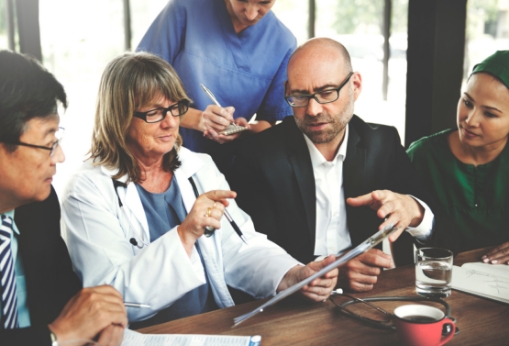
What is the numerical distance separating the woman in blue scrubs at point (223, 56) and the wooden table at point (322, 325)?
1.09 meters

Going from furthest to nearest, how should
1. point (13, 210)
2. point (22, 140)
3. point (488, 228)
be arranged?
point (488, 228), point (13, 210), point (22, 140)

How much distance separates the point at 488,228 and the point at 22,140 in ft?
6.30

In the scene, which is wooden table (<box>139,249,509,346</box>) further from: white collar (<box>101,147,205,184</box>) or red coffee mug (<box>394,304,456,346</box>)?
white collar (<box>101,147,205,184</box>)

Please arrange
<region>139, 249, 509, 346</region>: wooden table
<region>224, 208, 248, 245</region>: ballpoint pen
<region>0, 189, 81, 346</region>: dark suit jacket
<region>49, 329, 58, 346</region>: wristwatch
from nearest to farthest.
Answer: <region>49, 329, 58, 346</region>: wristwatch < <region>139, 249, 509, 346</region>: wooden table < <region>0, 189, 81, 346</region>: dark suit jacket < <region>224, 208, 248, 245</region>: ballpoint pen

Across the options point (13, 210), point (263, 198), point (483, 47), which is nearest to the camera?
point (13, 210)

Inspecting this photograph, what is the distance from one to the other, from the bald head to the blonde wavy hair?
20.9 inches

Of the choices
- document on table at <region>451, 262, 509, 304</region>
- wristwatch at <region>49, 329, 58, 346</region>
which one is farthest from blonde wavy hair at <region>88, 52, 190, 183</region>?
document on table at <region>451, 262, 509, 304</region>

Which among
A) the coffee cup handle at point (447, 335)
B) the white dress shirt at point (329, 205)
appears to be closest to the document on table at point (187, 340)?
the coffee cup handle at point (447, 335)

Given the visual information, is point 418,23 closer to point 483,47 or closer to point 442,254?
point 442,254

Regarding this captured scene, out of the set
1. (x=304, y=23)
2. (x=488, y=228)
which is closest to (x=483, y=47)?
(x=304, y=23)

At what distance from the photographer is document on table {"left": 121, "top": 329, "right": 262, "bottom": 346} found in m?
1.28

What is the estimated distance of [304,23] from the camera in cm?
816

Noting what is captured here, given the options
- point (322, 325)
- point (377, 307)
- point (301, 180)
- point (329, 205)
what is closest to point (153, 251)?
point (322, 325)

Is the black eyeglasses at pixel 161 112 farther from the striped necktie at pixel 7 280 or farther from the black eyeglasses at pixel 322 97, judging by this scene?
the striped necktie at pixel 7 280
